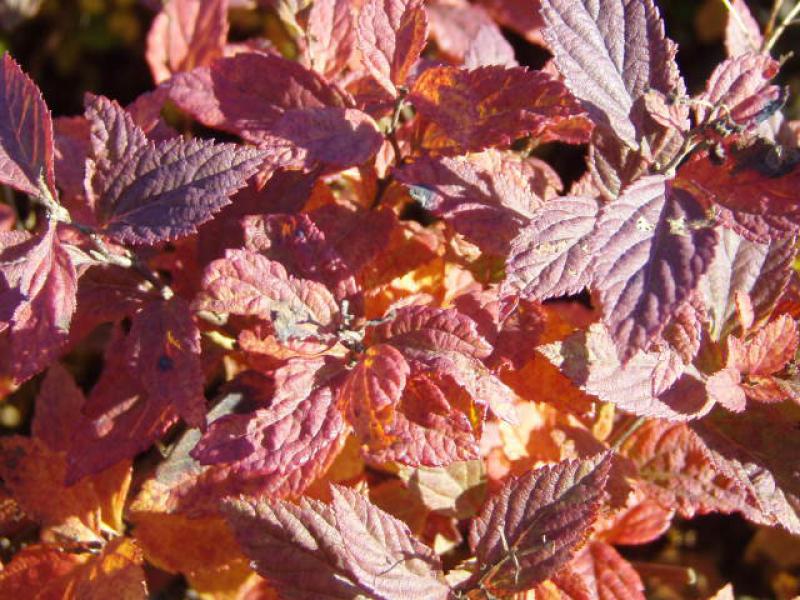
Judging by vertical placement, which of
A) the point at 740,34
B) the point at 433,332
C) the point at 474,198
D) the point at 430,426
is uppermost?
the point at 740,34

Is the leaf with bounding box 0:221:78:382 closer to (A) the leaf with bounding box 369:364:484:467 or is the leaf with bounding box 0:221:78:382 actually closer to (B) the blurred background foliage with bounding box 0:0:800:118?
(A) the leaf with bounding box 369:364:484:467

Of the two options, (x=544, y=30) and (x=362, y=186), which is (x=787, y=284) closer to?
(x=544, y=30)

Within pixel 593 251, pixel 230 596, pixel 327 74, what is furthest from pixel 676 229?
pixel 230 596

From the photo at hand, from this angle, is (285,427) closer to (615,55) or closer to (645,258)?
(645,258)

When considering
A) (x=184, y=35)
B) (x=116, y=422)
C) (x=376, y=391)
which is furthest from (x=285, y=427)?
(x=184, y=35)

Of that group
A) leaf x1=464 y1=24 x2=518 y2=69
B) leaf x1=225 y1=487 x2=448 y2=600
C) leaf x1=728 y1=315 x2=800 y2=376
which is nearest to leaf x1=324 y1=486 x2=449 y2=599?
leaf x1=225 y1=487 x2=448 y2=600

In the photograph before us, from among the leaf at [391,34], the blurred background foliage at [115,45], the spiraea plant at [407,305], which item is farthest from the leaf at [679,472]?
the blurred background foliage at [115,45]
